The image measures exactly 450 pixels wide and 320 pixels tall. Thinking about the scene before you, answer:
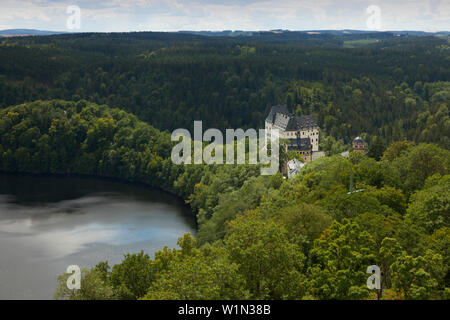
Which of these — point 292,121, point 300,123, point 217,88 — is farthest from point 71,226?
point 217,88

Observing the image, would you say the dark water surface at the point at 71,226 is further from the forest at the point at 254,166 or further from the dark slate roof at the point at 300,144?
the dark slate roof at the point at 300,144

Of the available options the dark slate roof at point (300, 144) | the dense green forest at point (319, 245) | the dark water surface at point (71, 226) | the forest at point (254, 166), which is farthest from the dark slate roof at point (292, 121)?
the dense green forest at point (319, 245)

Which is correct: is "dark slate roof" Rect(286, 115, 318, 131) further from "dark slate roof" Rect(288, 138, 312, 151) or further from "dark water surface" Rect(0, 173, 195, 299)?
"dark water surface" Rect(0, 173, 195, 299)

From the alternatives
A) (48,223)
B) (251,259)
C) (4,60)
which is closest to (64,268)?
(48,223)

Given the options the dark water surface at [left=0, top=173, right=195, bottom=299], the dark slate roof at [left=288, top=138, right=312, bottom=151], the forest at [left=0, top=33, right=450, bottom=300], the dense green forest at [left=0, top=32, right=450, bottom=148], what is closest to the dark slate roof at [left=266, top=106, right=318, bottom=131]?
the forest at [left=0, top=33, right=450, bottom=300]

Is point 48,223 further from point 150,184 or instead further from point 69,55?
point 69,55
